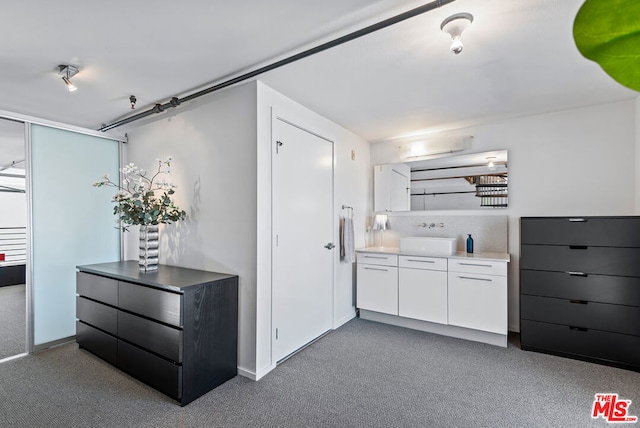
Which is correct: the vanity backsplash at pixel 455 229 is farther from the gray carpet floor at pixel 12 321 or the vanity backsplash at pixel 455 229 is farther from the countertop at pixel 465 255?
the gray carpet floor at pixel 12 321

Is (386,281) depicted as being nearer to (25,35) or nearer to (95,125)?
(25,35)

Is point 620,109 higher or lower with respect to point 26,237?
higher

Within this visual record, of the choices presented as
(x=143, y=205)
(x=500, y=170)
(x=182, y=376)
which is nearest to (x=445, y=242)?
(x=500, y=170)

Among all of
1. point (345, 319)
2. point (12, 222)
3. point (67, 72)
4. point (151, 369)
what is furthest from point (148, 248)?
point (345, 319)

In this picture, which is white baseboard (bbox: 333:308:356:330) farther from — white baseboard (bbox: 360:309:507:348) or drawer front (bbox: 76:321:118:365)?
drawer front (bbox: 76:321:118:365)

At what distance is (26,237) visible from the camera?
3.13 metres

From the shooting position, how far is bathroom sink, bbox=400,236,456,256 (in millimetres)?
3544

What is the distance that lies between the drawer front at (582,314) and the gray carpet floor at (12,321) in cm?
503

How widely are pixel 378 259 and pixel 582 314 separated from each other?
1.97 meters

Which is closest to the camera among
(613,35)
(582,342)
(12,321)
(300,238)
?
(613,35)

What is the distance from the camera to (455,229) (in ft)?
12.8

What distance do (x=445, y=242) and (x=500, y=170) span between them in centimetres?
107

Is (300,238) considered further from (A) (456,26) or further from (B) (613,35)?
(B) (613,35)

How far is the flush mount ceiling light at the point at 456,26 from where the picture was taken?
1.77m
